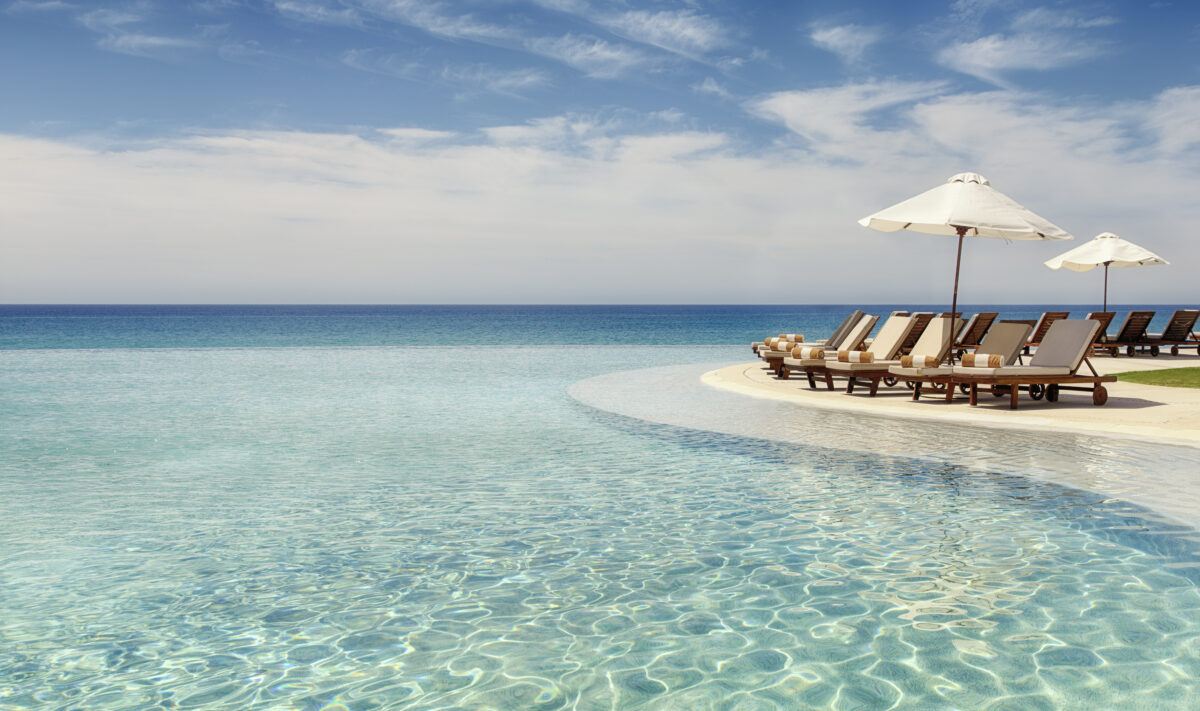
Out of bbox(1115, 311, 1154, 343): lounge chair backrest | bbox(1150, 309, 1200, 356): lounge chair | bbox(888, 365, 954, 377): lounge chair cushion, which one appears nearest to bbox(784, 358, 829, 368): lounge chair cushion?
bbox(888, 365, 954, 377): lounge chair cushion

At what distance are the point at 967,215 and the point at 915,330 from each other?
248 cm

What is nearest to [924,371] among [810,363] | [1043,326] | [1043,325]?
[810,363]

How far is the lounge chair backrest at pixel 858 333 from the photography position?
14.4m

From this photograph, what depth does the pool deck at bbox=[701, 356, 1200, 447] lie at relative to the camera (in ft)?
29.4

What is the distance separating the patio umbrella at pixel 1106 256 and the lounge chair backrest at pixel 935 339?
903 cm

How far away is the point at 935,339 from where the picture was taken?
42.2 feet

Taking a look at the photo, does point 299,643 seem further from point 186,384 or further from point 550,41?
point 550,41

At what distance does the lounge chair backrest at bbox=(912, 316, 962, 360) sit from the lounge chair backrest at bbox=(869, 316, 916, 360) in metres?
0.24

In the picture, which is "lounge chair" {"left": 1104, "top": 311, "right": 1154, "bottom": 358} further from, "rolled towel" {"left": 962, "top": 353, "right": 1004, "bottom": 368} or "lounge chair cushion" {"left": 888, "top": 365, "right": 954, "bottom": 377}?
"rolled towel" {"left": 962, "top": 353, "right": 1004, "bottom": 368}

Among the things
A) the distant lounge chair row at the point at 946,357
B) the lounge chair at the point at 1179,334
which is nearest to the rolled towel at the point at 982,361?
the distant lounge chair row at the point at 946,357

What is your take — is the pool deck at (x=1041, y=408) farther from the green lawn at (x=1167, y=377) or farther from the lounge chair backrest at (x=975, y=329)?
the lounge chair backrest at (x=975, y=329)

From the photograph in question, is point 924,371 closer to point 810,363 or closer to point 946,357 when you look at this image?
point 946,357

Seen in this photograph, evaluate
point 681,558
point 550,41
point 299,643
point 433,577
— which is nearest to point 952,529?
point 681,558

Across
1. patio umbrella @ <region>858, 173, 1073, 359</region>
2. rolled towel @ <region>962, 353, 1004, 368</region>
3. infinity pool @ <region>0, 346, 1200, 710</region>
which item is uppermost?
patio umbrella @ <region>858, 173, 1073, 359</region>
